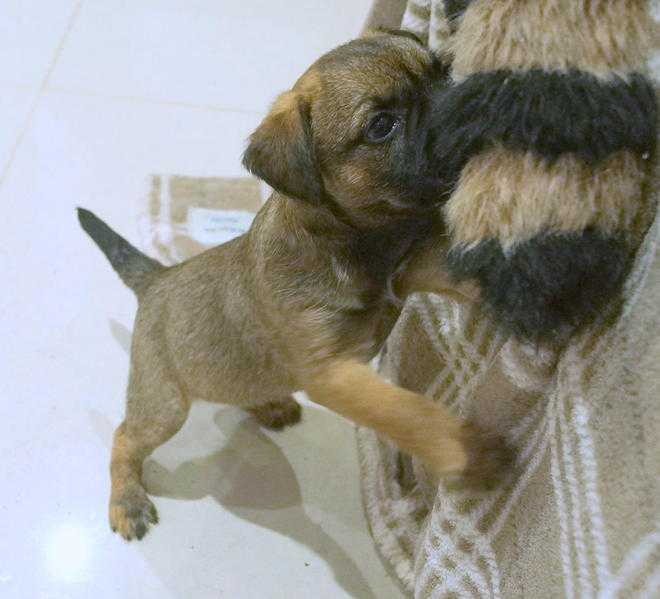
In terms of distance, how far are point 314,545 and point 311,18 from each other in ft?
8.33

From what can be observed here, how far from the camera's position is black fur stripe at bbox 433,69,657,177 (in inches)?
29.1

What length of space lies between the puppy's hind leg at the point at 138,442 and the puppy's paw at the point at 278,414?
30 cm

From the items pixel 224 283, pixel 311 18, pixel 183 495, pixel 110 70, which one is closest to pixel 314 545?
pixel 183 495

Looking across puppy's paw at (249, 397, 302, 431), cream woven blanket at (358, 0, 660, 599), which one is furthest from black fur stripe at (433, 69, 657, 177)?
puppy's paw at (249, 397, 302, 431)

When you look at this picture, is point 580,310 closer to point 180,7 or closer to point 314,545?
point 314,545

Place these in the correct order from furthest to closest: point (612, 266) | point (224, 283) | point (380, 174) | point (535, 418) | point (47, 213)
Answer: point (47, 213)
point (224, 283)
point (380, 174)
point (535, 418)
point (612, 266)

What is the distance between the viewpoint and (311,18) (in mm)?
3326

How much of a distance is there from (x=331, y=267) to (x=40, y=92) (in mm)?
2151

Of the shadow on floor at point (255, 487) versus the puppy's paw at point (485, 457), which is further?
the shadow on floor at point (255, 487)

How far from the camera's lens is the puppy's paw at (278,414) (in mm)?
2029

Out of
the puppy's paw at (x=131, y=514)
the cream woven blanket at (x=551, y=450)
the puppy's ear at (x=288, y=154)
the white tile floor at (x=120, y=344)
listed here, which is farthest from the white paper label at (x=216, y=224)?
the puppy's ear at (x=288, y=154)

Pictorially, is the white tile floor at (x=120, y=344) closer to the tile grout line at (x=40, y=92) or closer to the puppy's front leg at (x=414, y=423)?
the tile grout line at (x=40, y=92)

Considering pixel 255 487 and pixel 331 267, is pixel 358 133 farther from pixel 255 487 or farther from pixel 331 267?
pixel 255 487

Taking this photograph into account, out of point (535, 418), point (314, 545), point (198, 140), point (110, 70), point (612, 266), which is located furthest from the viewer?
A: point (110, 70)
